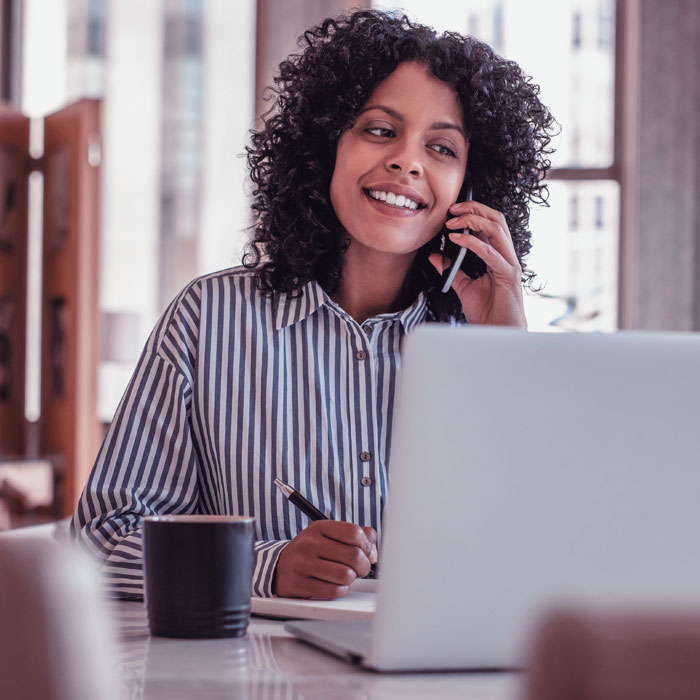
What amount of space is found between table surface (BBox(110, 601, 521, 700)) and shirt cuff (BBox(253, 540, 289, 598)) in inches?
9.9

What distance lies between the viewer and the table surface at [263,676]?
632mm

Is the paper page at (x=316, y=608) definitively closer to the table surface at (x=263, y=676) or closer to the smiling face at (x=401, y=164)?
the table surface at (x=263, y=676)

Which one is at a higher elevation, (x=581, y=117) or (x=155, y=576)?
(x=581, y=117)

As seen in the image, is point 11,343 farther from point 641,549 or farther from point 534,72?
point 641,549

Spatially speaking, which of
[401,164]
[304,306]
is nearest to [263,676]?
[304,306]

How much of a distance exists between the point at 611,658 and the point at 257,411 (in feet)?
4.10

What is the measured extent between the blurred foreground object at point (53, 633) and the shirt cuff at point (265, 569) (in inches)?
30.4

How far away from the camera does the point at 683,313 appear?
4383 mm

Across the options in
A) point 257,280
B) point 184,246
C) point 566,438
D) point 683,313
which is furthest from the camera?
point 184,246

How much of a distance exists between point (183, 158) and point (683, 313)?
2.51m

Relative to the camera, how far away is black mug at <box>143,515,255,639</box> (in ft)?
2.65

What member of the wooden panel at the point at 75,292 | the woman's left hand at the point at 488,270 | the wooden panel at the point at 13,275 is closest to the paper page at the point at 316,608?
the woman's left hand at the point at 488,270

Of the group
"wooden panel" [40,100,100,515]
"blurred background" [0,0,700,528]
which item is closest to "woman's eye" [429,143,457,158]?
"blurred background" [0,0,700,528]

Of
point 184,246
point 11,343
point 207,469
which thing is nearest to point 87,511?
point 207,469
